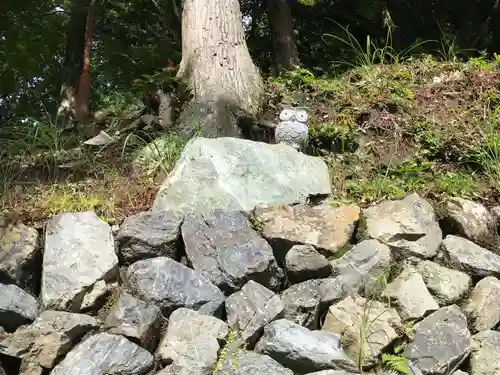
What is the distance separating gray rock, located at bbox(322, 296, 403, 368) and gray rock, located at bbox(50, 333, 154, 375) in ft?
3.22

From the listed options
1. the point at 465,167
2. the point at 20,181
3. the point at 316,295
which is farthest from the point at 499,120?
the point at 20,181

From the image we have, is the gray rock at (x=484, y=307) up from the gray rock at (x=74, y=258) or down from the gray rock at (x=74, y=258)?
down

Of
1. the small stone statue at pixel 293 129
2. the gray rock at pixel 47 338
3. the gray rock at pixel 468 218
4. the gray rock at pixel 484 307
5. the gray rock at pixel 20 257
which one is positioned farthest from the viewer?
the small stone statue at pixel 293 129

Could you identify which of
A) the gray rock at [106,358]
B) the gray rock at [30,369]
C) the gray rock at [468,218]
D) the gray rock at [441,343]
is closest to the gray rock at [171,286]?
the gray rock at [106,358]

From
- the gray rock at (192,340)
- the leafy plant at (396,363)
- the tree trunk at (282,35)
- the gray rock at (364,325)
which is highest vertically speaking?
the tree trunk at (282,35)

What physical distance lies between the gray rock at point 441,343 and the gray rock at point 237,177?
108 centimetres

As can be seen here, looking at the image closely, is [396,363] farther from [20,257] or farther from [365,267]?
[20,257]

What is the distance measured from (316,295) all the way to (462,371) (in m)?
0.86

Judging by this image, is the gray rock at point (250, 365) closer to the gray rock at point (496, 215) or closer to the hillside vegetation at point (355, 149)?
the hillside vegetation at point (355, 149)

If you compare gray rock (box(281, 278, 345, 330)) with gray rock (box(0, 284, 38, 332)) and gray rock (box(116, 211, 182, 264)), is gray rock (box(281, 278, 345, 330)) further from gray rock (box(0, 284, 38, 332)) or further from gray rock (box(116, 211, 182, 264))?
gray rock (box(0, 284, 38, 332))

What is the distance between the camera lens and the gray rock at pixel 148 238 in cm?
339

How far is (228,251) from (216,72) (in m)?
2.10

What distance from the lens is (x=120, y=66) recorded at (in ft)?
27.6

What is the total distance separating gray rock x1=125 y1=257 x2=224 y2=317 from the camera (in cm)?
315
